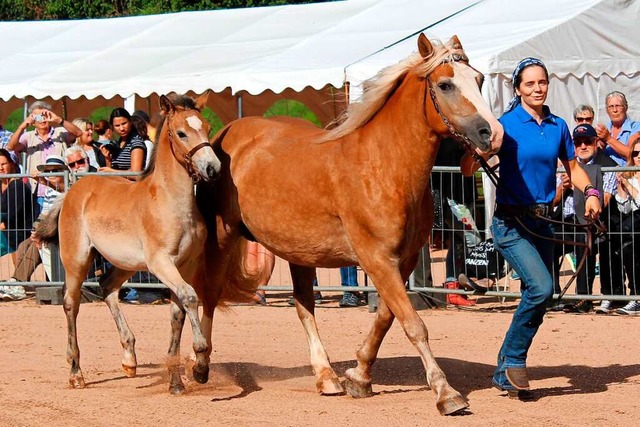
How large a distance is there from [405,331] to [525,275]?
844mm

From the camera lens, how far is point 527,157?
24.2ft

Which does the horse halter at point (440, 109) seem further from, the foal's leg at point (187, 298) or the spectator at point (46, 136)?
the spectator at point (46, 136)

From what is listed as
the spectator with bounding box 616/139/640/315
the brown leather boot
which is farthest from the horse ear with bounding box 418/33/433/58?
the brown leather boot

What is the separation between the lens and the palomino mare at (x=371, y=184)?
7133 millimetres

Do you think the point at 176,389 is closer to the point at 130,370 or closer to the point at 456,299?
the point at 130,370

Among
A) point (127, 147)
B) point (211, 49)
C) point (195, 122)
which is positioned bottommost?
point (127, 147)

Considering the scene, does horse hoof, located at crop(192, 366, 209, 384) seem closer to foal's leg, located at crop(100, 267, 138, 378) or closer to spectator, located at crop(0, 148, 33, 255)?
foal's leg, located at crop(100, 267, 138, 378)

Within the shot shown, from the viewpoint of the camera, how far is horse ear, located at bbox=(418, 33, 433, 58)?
724 cm

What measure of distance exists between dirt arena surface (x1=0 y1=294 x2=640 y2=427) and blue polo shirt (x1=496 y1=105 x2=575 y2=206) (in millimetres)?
1334

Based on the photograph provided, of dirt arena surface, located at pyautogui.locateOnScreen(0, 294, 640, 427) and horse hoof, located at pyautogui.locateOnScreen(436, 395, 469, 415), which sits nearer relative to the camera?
horse hoof, located at pyautogui.locateOnScreen(436, 395, 469, 415)

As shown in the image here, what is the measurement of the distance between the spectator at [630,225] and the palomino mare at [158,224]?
16.9 feet

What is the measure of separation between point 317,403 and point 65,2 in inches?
1164

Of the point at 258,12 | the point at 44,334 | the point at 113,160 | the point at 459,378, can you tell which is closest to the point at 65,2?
the point at 258,12

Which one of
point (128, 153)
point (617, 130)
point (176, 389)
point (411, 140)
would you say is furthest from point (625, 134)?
point (176, 389)
